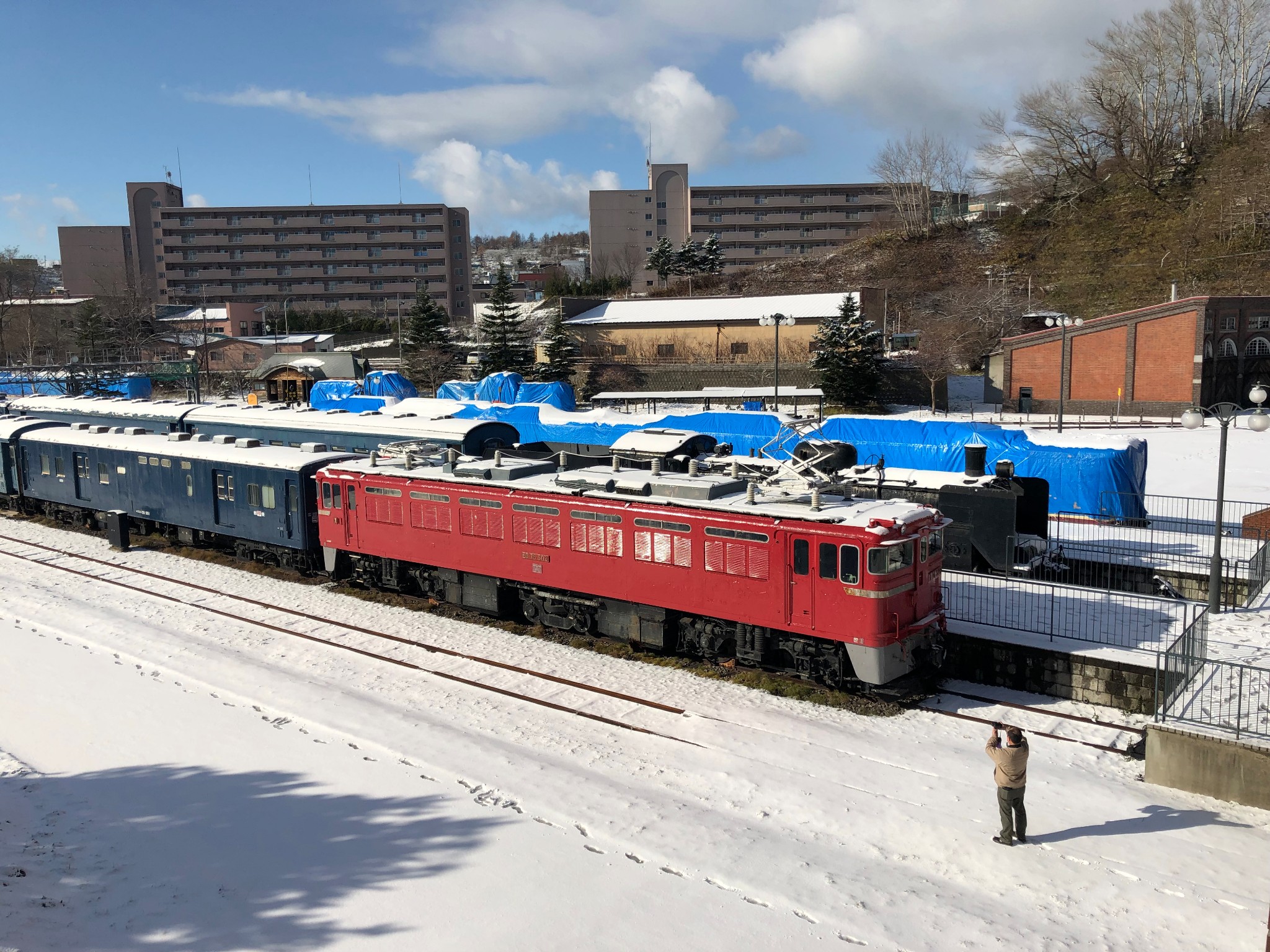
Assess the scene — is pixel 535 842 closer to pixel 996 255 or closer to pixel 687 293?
pixel 687 293

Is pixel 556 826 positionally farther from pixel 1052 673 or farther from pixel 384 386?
pixel 384 386

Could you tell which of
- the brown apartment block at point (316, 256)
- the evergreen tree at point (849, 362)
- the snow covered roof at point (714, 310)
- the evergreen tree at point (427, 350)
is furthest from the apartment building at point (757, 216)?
the evergreen tree at point (849, 362)

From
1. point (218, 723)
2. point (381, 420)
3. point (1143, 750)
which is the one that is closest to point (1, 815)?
point (218, 723)

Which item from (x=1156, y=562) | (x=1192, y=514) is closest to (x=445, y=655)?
(x=1156, y=562)

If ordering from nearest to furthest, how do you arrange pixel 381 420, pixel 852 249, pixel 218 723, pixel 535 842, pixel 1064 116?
pixel 535 842
pixel 218 723
pixel 381 420
pixel 1064 116
pixel 852 249

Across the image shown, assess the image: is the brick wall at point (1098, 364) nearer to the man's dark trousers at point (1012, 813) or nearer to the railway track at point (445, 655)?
the railway track at point (445, 655)

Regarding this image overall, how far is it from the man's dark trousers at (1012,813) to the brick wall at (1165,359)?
47009mm

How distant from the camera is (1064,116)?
84.4 metres

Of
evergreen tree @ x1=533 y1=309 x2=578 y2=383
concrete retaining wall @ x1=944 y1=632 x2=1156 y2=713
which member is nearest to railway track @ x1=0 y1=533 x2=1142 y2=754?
concrete retaining wall @ x1=944 y1=632 x2=1156 y2=713

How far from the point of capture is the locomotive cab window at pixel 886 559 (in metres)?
12.8

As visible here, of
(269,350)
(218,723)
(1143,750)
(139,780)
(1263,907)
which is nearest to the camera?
(1263,907)

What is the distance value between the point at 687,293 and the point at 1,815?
262 ft

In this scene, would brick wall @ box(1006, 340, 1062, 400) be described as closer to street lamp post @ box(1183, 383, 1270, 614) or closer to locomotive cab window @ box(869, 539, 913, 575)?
street lamp post @ box(1183, 383, 1270, 614)

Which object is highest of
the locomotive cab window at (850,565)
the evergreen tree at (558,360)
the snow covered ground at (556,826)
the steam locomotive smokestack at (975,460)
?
the evergreen tree at (558,360)
